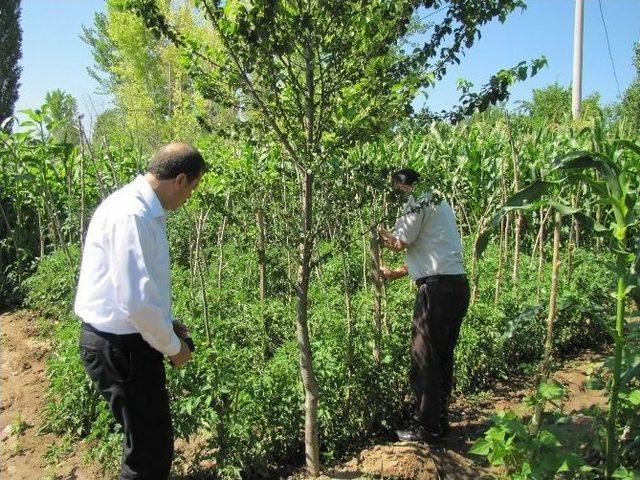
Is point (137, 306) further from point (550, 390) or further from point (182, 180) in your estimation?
point (550, 390)

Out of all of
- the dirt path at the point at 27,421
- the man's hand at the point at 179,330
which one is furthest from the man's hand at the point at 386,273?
the dirt path at the point at 27,421

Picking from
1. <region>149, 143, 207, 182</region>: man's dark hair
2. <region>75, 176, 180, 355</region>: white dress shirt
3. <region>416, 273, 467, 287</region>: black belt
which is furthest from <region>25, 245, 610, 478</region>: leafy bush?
<region>149, 143, 207, 182</region>: man's dark hair

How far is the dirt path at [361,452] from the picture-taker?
151 inches

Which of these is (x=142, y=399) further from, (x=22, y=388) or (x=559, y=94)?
(x=559, y=94)

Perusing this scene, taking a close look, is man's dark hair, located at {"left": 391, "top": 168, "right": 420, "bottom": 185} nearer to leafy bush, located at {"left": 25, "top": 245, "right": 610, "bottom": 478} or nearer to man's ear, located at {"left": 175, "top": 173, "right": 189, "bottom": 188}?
leafy bush, located at {"left": 25, "top": 245, "right": 610, "bottom": 478}

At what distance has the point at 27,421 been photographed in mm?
4801

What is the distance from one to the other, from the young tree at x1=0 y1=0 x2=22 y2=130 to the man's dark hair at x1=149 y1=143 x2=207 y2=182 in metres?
27.3

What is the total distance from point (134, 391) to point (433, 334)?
7.29 feet

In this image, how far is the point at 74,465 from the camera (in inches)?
159

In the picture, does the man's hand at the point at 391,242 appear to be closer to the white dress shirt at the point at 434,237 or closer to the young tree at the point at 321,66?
the white dress shirt at the point at 434,237

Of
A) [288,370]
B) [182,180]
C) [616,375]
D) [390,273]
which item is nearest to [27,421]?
[288,370]

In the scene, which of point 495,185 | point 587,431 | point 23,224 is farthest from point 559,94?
point 587,431

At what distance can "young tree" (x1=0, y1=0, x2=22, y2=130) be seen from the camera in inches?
1038

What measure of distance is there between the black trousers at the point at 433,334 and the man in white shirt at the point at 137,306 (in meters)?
1.95
